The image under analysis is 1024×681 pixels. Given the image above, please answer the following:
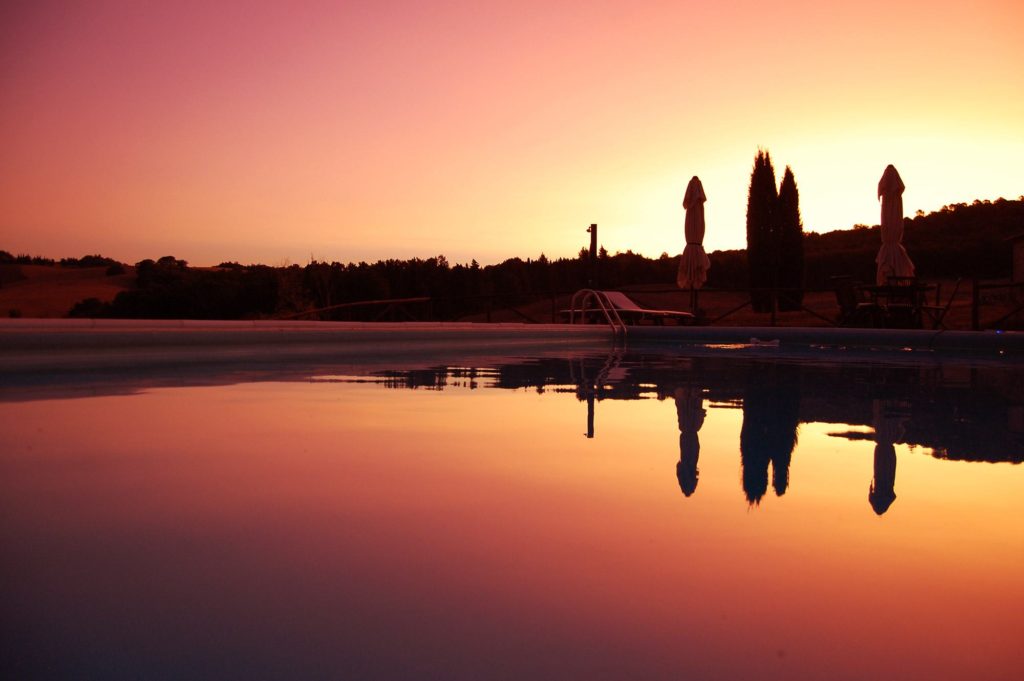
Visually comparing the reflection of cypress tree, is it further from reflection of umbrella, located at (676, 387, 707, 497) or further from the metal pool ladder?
the metal pool ladder

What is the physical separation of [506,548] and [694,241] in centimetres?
1241

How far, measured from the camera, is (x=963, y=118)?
12.8m

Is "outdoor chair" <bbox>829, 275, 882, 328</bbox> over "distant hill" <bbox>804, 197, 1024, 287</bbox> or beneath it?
beneath

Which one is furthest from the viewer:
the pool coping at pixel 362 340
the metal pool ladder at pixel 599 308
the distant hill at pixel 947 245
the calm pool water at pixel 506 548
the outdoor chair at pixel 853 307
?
the distant hill at pixel 947 245

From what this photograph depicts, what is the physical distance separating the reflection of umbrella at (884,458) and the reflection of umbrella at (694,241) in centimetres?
923

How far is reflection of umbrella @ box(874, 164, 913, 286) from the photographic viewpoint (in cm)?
1120

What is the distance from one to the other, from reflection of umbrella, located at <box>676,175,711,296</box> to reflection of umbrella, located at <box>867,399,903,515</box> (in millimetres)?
9231

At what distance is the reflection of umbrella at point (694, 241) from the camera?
13.1m

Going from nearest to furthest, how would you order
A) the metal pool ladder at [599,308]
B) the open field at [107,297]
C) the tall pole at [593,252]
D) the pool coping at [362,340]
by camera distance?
the pool coping at [362,340]
the metal pool ladder at [599,308]
the tall pole at [593,252]
the open field at [107,297]

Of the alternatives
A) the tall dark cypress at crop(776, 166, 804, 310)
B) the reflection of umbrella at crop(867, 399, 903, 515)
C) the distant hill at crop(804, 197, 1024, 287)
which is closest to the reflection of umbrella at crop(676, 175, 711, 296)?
the reflection of umbrella at crop(867, 399, 903, 515)

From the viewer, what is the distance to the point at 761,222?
24000 millimetres

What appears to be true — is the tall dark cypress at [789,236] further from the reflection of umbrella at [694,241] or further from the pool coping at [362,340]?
the pool coping at [362,340]

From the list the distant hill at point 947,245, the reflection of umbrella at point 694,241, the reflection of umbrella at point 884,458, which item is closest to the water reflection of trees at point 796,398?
the reflection of umbrella at point 884,458

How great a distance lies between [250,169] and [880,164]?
45.7ft
